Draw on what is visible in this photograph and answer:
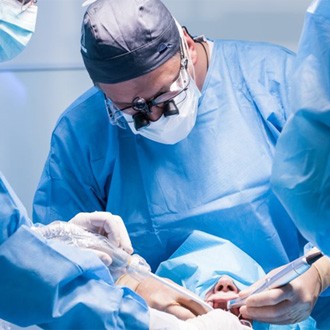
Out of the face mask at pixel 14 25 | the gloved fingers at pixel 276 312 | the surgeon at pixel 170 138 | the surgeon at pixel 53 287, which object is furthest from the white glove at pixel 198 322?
the face mask at pixel 14 25

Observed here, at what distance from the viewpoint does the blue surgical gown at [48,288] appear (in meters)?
1.41

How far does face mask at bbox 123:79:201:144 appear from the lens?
2.03 meters

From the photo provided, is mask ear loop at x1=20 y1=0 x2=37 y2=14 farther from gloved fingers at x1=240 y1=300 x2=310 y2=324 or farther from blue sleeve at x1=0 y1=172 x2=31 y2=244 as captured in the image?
gloved fingers at x1=240 y1=300 x2=310 y2=324

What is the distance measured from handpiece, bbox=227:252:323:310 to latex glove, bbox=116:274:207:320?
0.10 metres

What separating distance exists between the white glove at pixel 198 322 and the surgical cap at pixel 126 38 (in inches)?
26.4

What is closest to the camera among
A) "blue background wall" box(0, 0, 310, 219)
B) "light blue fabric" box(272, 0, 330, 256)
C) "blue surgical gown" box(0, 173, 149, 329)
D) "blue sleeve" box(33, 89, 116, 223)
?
"light blue fabric" box(272, 0, 330, 256)

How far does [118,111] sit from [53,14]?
803 mm

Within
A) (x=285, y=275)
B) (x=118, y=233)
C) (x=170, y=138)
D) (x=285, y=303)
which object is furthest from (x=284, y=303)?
(x=170, y=138)

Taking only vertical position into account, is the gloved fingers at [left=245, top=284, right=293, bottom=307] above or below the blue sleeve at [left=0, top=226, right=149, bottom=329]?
below

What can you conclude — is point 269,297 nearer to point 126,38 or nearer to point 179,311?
Answer: point 179,311

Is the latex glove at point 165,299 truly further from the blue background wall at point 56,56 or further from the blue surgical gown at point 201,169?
the blue background wall at point 56,56

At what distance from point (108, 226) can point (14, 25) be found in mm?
609

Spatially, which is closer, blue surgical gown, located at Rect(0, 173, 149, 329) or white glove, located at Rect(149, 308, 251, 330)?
blue surgical gown, located at Rect(0, 173, 149, 329)

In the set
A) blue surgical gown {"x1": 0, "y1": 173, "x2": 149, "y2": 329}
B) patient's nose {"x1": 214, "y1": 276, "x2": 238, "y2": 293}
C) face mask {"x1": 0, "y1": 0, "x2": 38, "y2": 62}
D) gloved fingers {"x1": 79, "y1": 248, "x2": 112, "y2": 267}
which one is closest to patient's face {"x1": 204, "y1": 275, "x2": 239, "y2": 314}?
patient's nose {"x1": 214, "y1": 276, "x2": 238, "y2": 293}
